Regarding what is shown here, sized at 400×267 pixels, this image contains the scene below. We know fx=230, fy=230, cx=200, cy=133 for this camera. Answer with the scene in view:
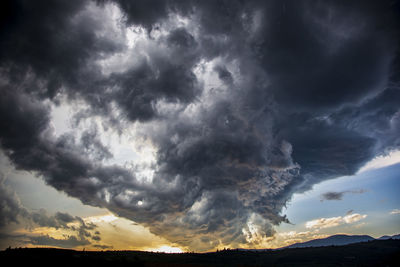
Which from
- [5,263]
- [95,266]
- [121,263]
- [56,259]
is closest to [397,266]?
[121,263]

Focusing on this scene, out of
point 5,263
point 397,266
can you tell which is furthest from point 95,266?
point 397,266

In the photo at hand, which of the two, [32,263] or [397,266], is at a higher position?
[32,263]

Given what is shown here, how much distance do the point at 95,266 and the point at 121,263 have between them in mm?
16450

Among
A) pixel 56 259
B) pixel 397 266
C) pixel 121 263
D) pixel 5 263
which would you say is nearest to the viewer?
pixel 5 263

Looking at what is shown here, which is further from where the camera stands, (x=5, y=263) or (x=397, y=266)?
(x=397, y=266)

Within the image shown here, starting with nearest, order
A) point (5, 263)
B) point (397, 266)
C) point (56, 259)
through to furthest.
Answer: point (5, 263)
point (56, 259)
point (397, 266)

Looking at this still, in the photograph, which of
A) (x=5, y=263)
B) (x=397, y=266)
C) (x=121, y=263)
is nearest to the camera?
(x=5, y=263)

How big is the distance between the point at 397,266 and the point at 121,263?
195 meters

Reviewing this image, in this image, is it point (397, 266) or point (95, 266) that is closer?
point (95, 266)

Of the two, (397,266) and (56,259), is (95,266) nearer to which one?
(56,259)

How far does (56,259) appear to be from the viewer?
316ft

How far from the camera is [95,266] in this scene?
91812mm

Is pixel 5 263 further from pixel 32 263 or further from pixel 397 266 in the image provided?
pixel 397 266

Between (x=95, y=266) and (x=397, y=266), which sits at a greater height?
(x=95, y=266)
